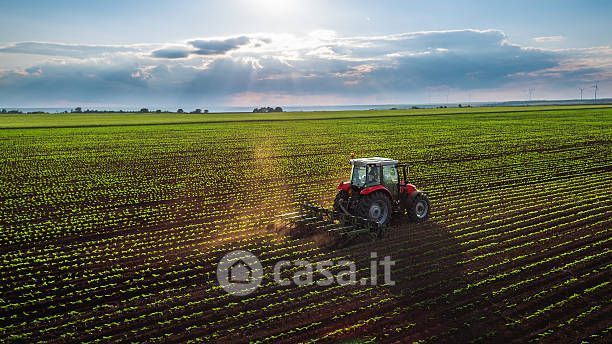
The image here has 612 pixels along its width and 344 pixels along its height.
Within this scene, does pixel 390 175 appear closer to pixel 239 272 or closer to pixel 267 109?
pixel 239 272

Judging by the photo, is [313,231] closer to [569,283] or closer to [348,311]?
[348,311]

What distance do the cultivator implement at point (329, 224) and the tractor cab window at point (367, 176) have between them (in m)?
1.16

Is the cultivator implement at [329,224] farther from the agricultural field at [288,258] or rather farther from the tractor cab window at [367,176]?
the tractor cab window at [367,176]

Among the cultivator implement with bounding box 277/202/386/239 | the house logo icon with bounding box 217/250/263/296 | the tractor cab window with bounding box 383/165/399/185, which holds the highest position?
the tractor cab window with bounding box 383/165/399/185

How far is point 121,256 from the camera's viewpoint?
43.1 ft

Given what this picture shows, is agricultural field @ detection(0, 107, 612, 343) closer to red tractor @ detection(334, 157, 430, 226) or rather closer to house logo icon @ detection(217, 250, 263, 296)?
house logo icon @ detection(217, 250, 263, 296)

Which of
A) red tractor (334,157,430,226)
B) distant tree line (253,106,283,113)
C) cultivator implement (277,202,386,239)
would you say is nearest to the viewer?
cultivator implement (277,202,386,239)

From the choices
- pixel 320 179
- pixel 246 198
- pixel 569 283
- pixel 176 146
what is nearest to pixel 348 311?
pixel 569 283

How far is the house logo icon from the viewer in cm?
1088

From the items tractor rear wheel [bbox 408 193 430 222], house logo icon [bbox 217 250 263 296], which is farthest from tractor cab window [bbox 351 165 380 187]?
house logo icon [bbox 217 250 263 296]

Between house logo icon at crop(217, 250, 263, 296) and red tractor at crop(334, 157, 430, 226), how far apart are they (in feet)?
11.5

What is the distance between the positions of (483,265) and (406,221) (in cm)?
401

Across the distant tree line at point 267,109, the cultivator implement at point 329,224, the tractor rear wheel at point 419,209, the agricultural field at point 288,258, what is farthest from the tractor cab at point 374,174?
the distant tree line at point 267,109

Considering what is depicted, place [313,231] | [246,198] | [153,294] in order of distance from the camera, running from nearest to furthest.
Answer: [153,294]
[313,231]
[246,198]
